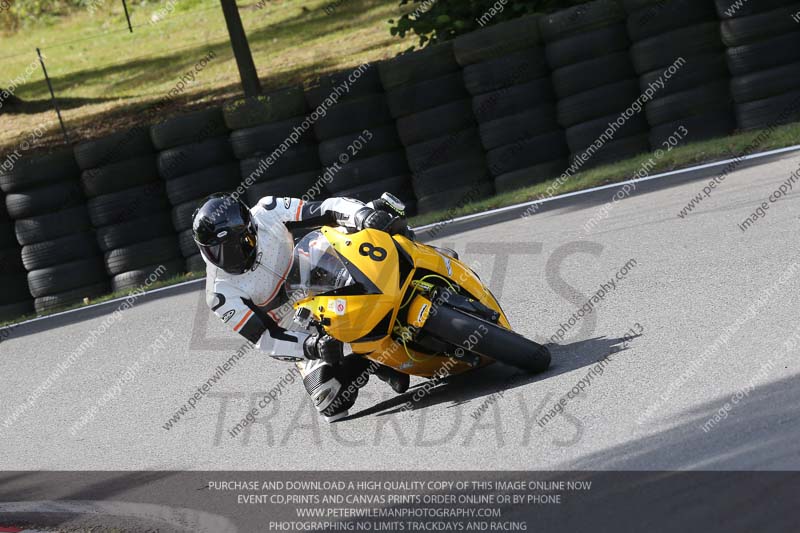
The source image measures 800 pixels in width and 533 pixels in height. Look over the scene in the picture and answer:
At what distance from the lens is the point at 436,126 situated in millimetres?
12758

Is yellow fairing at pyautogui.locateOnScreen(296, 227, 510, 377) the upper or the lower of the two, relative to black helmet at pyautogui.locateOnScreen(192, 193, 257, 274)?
lower

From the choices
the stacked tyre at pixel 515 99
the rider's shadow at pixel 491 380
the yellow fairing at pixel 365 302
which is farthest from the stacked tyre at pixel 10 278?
the yellow fairing at pixel 365 302

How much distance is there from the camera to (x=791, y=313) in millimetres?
6023

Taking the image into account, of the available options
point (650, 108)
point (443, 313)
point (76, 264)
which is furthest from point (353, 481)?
point (76, 264)

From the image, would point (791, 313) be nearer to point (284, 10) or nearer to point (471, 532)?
point (471, 532)

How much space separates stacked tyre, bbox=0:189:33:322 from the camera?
43.6 feet

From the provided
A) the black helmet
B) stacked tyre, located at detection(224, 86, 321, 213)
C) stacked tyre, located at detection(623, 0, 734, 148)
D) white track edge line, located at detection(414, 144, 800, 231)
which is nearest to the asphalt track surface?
white track edge line, located at detection(414, 144, 800, 231)

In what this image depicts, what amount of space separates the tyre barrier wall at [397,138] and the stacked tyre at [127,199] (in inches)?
0.5

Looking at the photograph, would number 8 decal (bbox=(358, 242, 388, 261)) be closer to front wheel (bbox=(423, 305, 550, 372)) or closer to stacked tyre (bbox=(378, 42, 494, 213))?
front wheel (bbox=(423, 305, 550, 372))

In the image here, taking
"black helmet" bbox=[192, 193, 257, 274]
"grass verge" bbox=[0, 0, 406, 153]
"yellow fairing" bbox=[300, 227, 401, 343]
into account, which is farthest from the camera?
"grass verge" bbox=[0, 0, 406, 153]

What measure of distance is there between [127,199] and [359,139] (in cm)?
303

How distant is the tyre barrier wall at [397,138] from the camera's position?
11883mm

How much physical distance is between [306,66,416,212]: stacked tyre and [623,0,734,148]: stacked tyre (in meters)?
3.12

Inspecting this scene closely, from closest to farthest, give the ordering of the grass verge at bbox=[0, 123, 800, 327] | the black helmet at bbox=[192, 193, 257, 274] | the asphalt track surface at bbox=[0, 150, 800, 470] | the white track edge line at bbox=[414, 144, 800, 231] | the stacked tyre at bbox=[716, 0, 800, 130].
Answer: the asphalt track surface at bbox=[0, 150, 800, 470] < the black helmet at bbox=[192, 193, 257, 274] < the white track edge line at bbox=[414, 144, 800, 231] < the grass verge at bbox=[0, 123, 800, 327] < the stacked tyre at bbox=[716, 0, 800, 130]
